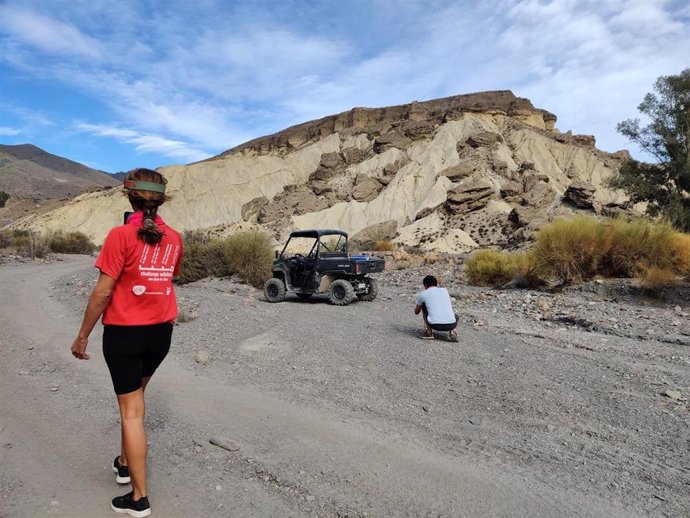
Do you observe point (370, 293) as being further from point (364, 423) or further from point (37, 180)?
point (37, 180)

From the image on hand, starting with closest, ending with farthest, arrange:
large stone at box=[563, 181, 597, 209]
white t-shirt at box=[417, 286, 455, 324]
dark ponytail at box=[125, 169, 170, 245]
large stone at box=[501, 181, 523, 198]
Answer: dark ponytail at box=[125, 169, 170, 245], white t-shirt at box=[417, 286, 455, 324], large stone at box=[563, 181, 597, 209], large stone at box=[501, 181, 523, 198]

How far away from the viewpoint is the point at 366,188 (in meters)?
52.9

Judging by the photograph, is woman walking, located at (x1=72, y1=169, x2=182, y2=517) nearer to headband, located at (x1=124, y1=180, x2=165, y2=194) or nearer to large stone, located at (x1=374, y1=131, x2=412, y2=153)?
headband, located at (x1=124, y1=180, x2=165, y2=194)

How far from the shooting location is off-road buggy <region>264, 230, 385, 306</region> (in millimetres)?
12195

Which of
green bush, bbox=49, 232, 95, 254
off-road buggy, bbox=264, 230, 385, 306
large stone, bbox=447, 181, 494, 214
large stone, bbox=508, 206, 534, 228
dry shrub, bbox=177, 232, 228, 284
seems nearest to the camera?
off-road buggy, bbox=264, 230, 385, 306

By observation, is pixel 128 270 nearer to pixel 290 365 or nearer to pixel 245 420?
pixel 245 420

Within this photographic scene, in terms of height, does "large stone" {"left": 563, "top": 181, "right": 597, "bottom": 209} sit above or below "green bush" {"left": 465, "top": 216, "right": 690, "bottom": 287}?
above

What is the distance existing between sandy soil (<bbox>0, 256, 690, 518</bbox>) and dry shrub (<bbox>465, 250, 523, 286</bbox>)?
22.0ft

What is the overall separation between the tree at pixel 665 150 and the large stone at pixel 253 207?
38995mm

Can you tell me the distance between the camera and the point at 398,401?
5223 millimetres

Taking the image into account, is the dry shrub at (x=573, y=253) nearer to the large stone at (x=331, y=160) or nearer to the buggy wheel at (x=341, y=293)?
the buggy wheel at (x=341, y=293)

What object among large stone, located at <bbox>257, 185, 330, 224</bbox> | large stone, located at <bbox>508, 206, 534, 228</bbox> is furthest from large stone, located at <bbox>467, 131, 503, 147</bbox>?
large stone, located at <bbox>508, 206, 534, 228</bbox>

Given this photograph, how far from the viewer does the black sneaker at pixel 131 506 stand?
2969 millimetres

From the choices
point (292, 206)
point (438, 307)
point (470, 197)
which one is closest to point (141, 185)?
point (438, 307)
